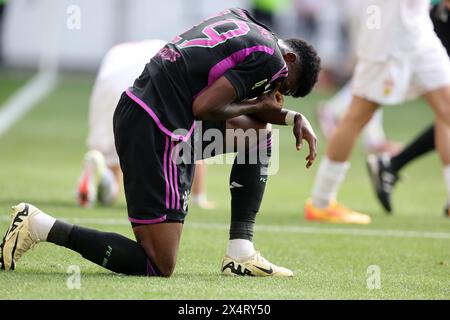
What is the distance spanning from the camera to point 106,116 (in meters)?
8.44

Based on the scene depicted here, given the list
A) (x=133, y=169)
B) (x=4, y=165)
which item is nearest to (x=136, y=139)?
(x=133, y=169)

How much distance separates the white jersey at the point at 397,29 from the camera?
802cm

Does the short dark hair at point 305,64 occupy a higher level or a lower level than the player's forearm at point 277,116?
higher

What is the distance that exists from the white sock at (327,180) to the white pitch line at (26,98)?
5909mm

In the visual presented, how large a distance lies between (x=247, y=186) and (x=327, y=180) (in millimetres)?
2655

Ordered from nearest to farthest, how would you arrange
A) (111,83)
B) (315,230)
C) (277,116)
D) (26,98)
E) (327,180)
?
1. (277,116)
2. (315,230)
3. (327,180)
4. (111,83)
5. (26,98)

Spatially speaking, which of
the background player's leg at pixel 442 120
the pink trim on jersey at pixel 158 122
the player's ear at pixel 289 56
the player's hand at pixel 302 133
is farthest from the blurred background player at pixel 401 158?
the pink trim on jersey at pixel 158 122

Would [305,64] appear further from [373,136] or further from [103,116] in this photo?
[373,136]

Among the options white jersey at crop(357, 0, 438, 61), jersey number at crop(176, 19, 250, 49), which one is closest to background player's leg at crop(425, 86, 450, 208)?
white jersey at crop(357, 0, 438, 61)

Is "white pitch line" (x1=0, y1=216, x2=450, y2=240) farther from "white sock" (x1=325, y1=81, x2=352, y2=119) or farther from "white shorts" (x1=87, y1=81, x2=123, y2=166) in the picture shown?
"white sock" (x1=325, y1=81, x2=352, y2=119)

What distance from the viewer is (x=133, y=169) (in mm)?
5277

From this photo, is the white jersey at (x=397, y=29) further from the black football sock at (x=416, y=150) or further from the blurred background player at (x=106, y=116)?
the blurred background player at (x=106, y=116)

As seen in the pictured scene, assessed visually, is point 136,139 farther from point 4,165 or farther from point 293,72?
point 4,165

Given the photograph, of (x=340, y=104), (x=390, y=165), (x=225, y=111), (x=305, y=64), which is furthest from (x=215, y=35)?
(x=340, y=104)
